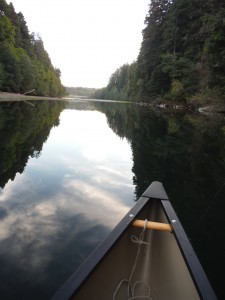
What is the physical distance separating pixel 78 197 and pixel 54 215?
2.81ft

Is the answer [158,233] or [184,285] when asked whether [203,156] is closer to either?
[158,233]

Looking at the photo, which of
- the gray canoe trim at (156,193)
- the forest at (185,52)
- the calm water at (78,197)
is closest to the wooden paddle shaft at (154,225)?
the gray canoe trim at (156,193)

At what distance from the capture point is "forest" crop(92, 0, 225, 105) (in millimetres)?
20656

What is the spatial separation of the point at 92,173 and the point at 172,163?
7.16 ft

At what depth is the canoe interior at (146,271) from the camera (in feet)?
6.58

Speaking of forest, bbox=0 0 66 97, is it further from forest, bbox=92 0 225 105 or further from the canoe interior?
the canoe interior

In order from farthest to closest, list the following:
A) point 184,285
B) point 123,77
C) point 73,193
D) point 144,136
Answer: point 123,77
point 144,136
point 73,193
point 184,285

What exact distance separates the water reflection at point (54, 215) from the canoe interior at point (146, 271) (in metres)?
0.57

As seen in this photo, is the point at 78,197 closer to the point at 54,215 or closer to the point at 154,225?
the point at 54,215

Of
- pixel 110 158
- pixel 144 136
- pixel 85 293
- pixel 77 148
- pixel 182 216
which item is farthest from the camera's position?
pixel 144 136

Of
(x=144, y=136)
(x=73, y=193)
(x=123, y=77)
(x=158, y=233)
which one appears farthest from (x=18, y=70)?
(x=123, y=77)

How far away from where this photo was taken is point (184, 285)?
213 cm

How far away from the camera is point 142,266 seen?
97.9 inches

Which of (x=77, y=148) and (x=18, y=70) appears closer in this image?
(x=77, y=148)
